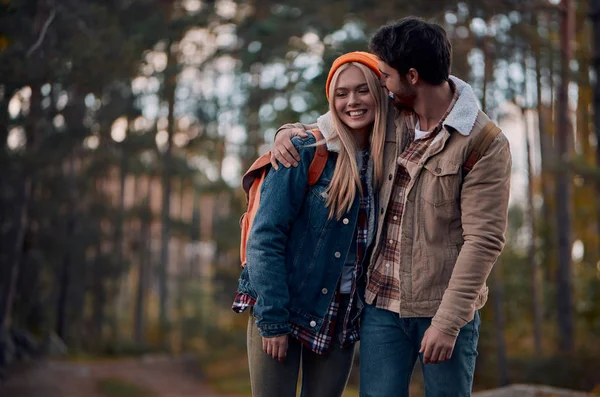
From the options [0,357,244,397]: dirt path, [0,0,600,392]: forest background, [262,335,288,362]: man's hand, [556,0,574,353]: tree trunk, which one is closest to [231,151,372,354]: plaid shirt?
[262,335,288,362]: man's hand

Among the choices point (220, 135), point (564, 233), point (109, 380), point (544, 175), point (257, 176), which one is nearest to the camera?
point (257, 176)

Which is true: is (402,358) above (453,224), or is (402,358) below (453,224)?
below

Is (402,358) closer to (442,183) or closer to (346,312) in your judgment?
(346,312)

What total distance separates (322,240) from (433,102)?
0.73m

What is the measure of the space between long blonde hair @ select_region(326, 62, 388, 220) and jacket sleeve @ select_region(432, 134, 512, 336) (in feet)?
1.41

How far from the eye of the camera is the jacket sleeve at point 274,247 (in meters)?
2.93

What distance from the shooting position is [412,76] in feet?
9.50

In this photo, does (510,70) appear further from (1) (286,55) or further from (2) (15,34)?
(2) (15,34)

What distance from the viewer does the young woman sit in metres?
2.96

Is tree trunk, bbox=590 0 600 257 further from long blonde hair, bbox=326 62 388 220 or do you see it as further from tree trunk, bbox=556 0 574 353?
long blonde hair, bbox=326 62 388 220

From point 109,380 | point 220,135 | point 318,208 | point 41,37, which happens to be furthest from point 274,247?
point 220,135

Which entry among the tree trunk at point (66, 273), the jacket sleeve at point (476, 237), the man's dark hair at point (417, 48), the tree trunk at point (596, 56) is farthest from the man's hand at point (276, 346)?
the tree trunk at point (66, 273)

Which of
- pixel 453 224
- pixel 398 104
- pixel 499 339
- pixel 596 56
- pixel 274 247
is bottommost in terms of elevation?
pixel 499 339

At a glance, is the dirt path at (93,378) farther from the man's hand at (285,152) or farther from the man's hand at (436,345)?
the man's hand at (436,345)
